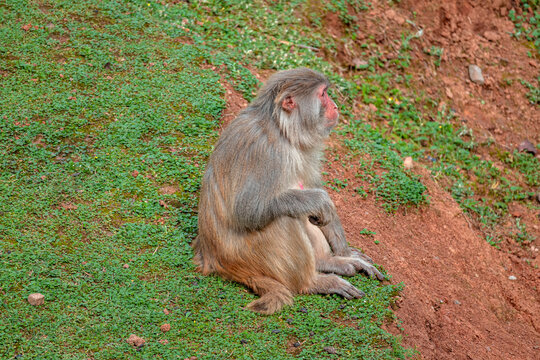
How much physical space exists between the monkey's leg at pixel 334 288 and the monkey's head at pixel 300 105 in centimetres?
119

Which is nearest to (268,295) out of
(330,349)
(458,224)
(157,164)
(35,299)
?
(330,349)

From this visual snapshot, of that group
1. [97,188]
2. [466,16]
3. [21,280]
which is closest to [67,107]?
[97,188]

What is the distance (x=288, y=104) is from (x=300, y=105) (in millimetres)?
108

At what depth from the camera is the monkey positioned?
17.1ft

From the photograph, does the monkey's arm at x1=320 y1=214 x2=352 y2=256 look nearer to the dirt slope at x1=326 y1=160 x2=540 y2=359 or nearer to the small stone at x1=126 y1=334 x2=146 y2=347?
the dirt slope at x1=326 y1=160 x2=540 y2=359

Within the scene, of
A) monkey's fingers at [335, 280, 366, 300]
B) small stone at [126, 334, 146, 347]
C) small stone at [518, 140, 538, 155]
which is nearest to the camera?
small stone at [126, 334, 146, 347]

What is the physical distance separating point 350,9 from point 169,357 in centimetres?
679

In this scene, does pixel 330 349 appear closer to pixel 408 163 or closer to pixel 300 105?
pixel 300 105

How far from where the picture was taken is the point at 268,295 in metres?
5.28

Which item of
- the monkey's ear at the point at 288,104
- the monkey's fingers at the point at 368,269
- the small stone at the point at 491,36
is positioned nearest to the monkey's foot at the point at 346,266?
the monkey's fingers at the point at 368,269

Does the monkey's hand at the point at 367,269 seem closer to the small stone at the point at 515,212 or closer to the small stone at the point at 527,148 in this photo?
the small stone at the point at 515,212

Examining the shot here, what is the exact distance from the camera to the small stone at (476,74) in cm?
1004

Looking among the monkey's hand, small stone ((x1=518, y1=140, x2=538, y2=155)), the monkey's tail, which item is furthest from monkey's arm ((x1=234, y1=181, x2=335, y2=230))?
small stone ((x1=518, y1=140, x2=538, y2=155))

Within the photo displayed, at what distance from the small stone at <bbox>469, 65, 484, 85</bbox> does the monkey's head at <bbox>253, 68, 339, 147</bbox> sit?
527 centimetres
